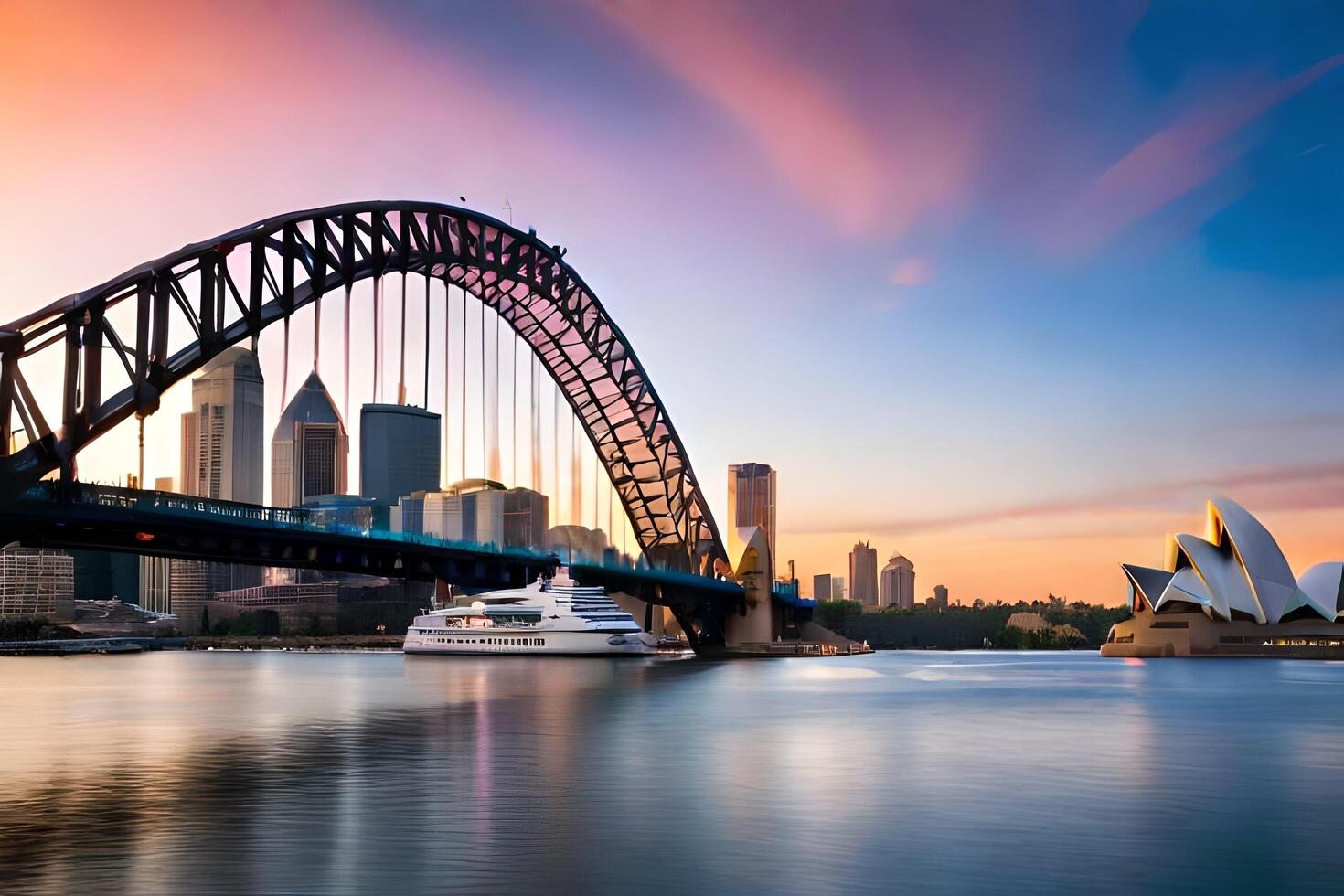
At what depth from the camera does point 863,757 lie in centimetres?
3703

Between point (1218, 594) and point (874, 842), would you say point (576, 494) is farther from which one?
point (874, 842)

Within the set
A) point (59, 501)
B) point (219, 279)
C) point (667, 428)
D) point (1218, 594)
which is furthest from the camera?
point (1218, 594)

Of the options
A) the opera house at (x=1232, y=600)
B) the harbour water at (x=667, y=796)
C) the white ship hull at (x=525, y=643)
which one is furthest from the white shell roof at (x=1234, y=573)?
the harbour water at (x=667, y=796)

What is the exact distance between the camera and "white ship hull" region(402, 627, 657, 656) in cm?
11456

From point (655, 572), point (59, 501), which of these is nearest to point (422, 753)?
point (59, 501)

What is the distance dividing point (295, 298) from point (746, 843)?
4141 cm

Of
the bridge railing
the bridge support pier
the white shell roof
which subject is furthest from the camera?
the white shell roof

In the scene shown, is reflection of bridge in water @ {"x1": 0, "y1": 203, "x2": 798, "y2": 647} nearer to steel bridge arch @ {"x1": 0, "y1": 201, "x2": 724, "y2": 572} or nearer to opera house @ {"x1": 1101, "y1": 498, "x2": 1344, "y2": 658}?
steel bridge arch @ {"x1": 0, "y1": 201, "x2": 724, "y2": 572}

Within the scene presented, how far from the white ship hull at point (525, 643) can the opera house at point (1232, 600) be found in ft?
187

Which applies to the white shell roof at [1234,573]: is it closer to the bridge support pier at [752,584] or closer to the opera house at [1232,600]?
the opera house at [1232,600]

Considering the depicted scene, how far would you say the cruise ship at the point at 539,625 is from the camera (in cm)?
11469

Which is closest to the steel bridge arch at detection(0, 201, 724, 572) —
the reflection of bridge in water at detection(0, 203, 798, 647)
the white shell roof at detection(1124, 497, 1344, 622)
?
the reflection of bridge in water at detection(0, 203, 798, 647)

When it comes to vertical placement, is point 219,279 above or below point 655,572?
above

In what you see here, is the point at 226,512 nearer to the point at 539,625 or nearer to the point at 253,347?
the point at 253,347
